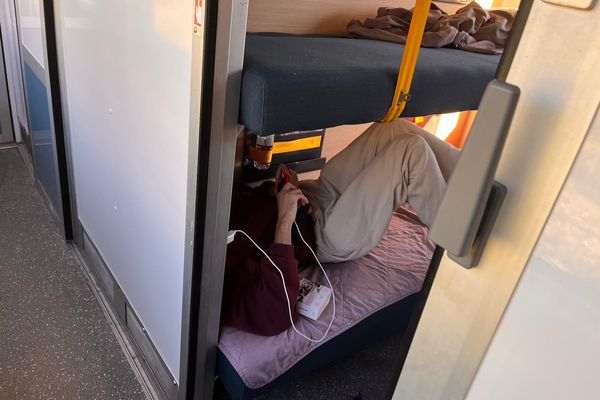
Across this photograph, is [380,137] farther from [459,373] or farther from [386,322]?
[459,373]

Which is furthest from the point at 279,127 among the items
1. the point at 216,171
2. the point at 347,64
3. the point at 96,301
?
the point at 96,301

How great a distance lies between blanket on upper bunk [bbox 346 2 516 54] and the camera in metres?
1.63

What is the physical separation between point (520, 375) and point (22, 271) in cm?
189

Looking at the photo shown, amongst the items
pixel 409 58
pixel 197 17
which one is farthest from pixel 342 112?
pixel 197 17

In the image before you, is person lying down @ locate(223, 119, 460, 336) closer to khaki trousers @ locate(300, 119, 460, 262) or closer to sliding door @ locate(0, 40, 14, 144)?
khaki trousers @ locate(300, 119, 460, 262)

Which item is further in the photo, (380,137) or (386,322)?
(380,137)

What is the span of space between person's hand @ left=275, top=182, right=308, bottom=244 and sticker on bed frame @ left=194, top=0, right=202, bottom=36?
79 cm

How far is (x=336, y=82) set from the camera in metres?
0.97

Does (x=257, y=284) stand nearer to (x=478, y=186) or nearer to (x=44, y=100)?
(x=478, y=186)

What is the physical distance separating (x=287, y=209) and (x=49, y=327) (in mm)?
906

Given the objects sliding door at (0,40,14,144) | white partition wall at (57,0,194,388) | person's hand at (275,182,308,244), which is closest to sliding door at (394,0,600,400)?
white partition wall at (57,0,194,388)

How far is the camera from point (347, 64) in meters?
1.07

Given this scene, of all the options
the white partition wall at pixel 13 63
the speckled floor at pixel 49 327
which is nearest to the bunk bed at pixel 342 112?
the speckled floor at pixel 49 327

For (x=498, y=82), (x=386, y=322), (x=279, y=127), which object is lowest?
(x=386, y=322)
